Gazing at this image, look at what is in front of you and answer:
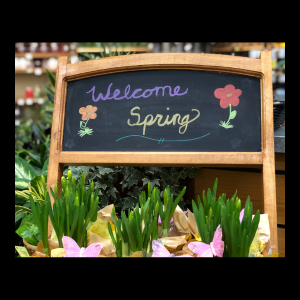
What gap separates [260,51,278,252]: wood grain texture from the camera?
2.51ft

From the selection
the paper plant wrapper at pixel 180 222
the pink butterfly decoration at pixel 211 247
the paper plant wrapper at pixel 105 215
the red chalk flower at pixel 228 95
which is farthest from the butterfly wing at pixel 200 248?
the red chalk flower at pixel 228 95

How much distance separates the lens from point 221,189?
1062mm

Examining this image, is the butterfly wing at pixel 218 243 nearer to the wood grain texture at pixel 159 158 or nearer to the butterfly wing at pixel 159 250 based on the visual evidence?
the butterfly wing at pixel 159 250

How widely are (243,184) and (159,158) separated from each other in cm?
40

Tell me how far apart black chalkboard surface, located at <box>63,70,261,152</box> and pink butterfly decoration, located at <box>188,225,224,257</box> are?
1.04 ft

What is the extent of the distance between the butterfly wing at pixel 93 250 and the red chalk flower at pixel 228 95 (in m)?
0.58

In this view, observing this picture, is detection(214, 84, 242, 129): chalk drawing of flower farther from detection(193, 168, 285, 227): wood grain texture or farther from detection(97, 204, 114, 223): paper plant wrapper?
detection(97, 204, 114, 223): paper plant wrapper

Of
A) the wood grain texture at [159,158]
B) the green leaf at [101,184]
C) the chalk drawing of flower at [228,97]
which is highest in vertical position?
the chalk drawing of flower at [228,97]

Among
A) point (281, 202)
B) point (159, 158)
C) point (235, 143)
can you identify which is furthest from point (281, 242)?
point (159, 158)

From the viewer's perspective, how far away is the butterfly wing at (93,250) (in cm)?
61
